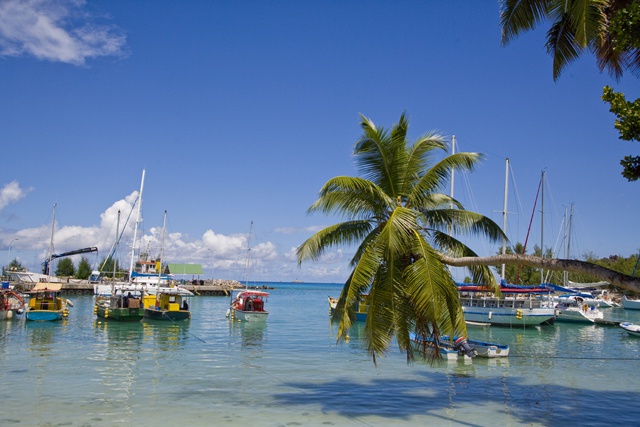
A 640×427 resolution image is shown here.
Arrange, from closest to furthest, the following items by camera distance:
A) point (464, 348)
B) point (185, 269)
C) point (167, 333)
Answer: point (464, 348), point (167, 333), point (185, 269)

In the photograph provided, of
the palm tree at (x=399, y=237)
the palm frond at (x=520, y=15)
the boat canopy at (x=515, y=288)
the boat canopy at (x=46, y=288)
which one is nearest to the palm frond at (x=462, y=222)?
the palm tree at (x=399, y=237)

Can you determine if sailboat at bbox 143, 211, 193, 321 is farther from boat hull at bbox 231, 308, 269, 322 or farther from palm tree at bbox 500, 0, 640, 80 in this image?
palm tree at bbox 500, 0, 640, 80

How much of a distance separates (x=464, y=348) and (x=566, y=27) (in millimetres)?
18519

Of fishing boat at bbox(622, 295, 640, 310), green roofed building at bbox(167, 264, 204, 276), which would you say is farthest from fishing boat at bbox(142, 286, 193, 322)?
green roofed building at bbox(167, 264, 204, 276)

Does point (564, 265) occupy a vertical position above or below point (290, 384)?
above

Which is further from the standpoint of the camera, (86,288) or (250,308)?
(86,288)

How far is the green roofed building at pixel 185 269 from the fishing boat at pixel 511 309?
81.2 meters

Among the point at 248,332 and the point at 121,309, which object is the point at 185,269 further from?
the point at 248,332

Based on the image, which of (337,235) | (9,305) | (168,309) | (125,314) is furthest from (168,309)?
(337,235)

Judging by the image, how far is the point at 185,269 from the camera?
12262 cm

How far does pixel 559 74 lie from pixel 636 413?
11.5 metres

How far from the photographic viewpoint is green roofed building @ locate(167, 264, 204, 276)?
393 ft

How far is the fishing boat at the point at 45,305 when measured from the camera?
141 feet

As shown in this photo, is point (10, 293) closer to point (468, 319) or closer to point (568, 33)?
point (468, 319)
